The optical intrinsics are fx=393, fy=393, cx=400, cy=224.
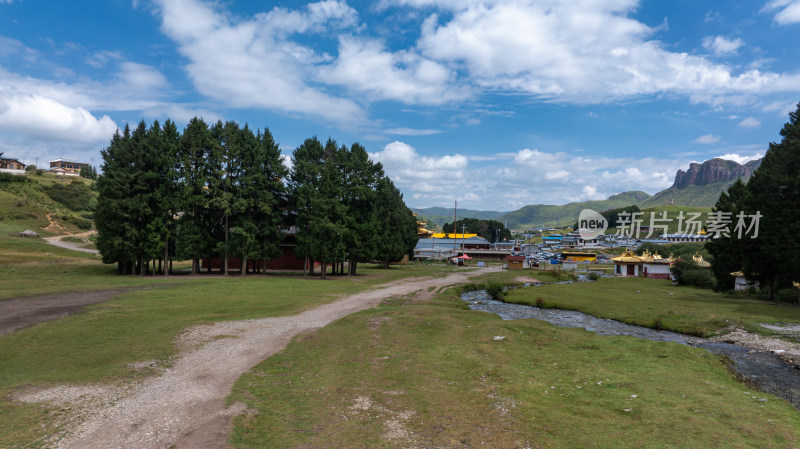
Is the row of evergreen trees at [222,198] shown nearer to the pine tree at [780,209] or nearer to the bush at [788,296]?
the pine tree at [780,209]

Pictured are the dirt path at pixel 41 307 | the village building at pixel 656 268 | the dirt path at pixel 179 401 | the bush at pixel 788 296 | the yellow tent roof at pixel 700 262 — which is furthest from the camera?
the village building at pixel 656 268

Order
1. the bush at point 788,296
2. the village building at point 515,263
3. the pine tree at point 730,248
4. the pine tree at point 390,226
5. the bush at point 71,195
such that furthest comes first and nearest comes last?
1. the bush at point 71,195
2. the village building at point 515,263
3. the pine tree at point 390,226
4. the pine tree at point 730,248
5. the bush at point 788,296

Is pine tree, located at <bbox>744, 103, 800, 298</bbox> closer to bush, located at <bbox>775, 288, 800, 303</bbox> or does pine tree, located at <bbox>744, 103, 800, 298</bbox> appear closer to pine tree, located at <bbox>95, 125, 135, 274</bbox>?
bush, located at <bbox>775, 288, 800, 303</bbox>

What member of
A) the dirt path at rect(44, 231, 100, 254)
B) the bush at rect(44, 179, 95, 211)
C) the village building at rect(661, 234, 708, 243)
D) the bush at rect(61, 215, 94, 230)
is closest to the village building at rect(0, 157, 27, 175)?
the bush at rect(44, 179, 95, 211)

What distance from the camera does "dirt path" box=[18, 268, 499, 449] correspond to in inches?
372

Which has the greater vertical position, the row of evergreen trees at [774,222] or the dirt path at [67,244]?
the row of evergreen trees at [774,222]

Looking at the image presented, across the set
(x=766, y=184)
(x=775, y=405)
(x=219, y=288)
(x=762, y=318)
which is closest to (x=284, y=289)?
(x=219, y=288)

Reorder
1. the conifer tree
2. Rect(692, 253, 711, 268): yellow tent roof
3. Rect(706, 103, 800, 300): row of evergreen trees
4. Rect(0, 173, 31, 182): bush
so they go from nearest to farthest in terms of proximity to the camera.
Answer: Rect(706, 103, 800, 300): row of evergreen trees < the conifer tree < Rect(692, 253, 711, 268): yellow tent roof < Rect(0, 173, 31, 182): bush

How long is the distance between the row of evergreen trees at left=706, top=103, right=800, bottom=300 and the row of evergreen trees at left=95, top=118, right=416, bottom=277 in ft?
155

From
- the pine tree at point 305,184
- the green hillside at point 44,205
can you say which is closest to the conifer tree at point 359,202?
the pine tree at point 305,184

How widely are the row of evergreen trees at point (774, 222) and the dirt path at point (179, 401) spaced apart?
47.2 metres

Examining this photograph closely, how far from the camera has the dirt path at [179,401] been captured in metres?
9.44

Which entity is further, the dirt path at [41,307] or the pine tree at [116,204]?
the pine tree at [116,204]

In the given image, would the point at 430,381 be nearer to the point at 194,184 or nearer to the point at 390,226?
the point at 194,184
